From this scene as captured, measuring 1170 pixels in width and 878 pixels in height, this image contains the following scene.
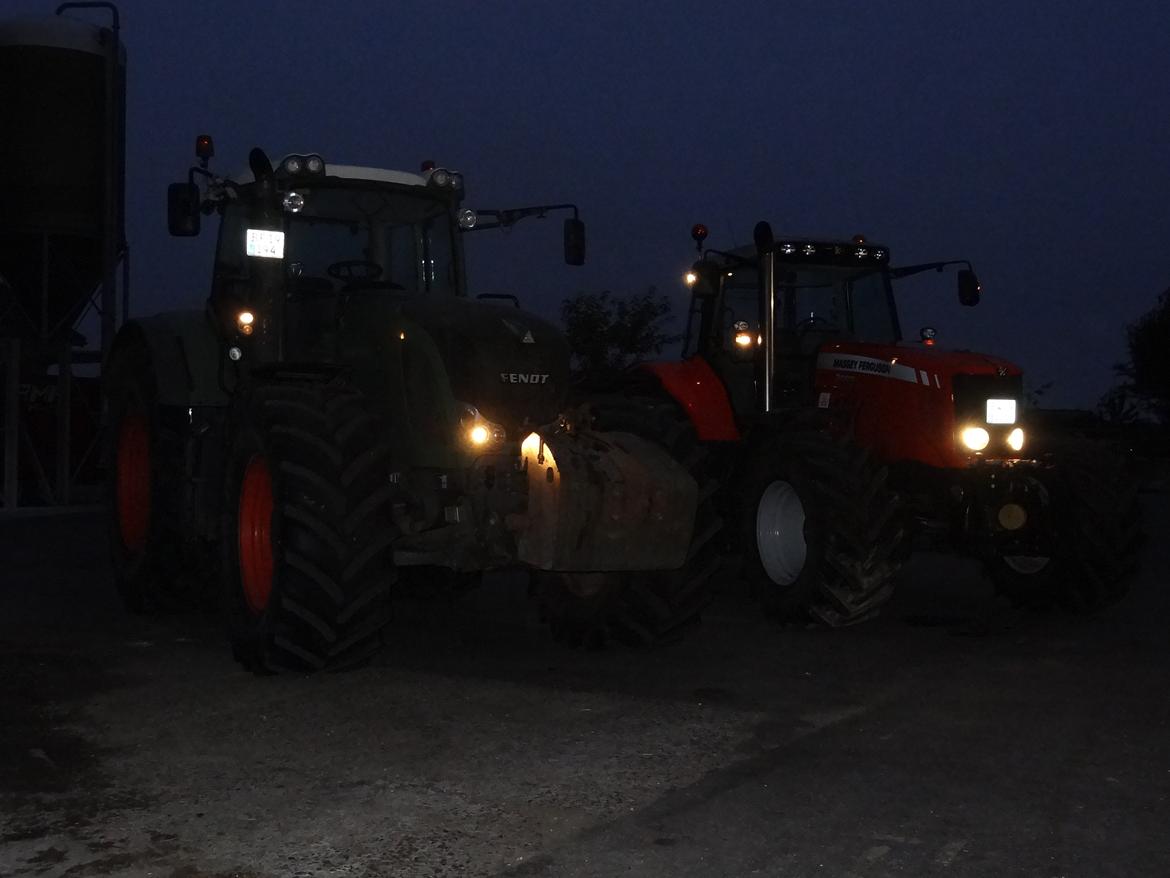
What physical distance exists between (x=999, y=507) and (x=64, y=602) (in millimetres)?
6409

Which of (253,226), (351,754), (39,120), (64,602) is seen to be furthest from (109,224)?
(351,754)

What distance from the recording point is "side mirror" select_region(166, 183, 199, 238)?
27.8 feet

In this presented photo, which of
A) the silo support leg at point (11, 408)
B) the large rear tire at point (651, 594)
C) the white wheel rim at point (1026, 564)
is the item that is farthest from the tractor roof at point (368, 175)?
the silo support leg at point (11, 408)

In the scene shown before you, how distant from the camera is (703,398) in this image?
33.7ft

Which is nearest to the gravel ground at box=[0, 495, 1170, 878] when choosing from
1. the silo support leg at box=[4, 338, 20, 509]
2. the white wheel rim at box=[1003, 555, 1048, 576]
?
the white wheel rim at box=[1003, 555, 1048, 576]

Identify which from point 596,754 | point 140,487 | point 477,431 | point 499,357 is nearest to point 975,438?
point 499,357

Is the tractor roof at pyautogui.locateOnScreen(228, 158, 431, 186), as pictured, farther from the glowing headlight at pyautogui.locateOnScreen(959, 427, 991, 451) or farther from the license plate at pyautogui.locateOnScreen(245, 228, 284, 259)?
the glowing headlight at pyautogui.locateOnScreen(959, 427, 991, 451)

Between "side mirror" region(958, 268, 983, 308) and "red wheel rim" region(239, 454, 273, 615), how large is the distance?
5285 millimetres

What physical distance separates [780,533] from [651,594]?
1635 millimetres

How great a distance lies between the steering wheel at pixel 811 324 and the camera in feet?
33.4

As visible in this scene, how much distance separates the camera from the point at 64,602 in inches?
398

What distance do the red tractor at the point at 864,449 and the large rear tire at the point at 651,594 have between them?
0.87 meters

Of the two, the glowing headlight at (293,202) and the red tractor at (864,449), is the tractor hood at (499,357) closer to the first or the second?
the glowing headlight at (293,202)

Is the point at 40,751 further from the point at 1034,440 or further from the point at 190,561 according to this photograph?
the point at 1034,440
